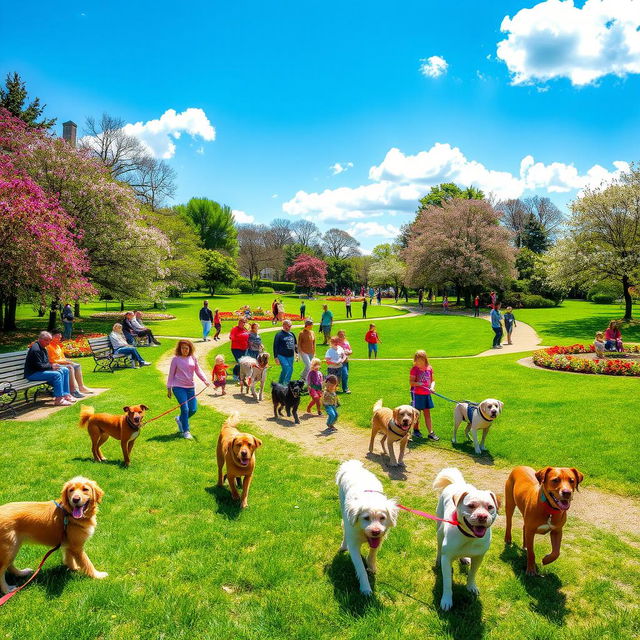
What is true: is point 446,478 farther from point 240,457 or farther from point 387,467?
point 387,467

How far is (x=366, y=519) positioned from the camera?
3785mm

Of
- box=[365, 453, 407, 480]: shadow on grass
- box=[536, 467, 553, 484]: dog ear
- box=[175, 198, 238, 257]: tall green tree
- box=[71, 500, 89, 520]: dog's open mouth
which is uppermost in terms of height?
box=[175, 198, 238, 257]: tall green tree

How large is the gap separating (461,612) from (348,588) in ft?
3.42

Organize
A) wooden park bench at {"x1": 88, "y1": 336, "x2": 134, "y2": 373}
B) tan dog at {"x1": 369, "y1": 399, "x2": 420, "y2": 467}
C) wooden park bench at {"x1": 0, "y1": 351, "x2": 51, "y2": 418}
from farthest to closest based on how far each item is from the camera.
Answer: wooden park bench at {"x1": 88, "y1": 336, "x2": 134, "y2": 373}, wooden park bench at {"x1": 0, "y1": 351, "x2": 51, "y2": 418}, tan dog at {"x1": 369, "y1": 399, "x2": 420, "y2": 467}

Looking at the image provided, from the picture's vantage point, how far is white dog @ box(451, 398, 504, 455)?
23.8ft

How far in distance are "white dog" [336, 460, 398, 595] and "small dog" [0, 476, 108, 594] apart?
Result: 2436 mm

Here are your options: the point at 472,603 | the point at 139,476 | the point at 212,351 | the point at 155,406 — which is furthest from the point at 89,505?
the point at 212,351

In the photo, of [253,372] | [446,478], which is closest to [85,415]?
[253,372]

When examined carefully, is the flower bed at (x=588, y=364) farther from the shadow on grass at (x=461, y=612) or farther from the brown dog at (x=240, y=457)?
the brown dog at (x=240, y=457)

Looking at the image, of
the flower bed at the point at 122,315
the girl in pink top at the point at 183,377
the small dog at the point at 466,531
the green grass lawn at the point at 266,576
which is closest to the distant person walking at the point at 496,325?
the green grass lawn at the point at 266,576

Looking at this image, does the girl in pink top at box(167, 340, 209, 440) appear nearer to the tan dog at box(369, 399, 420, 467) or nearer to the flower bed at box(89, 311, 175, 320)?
the tan dog at box(369, 399, 420, 467)

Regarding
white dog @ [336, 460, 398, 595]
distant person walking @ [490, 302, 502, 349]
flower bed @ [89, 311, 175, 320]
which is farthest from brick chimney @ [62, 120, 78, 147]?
white dog @ [336, 460, 398, 595]

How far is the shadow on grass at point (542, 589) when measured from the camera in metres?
3.71

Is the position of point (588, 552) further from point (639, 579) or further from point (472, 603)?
point (472, 603)
